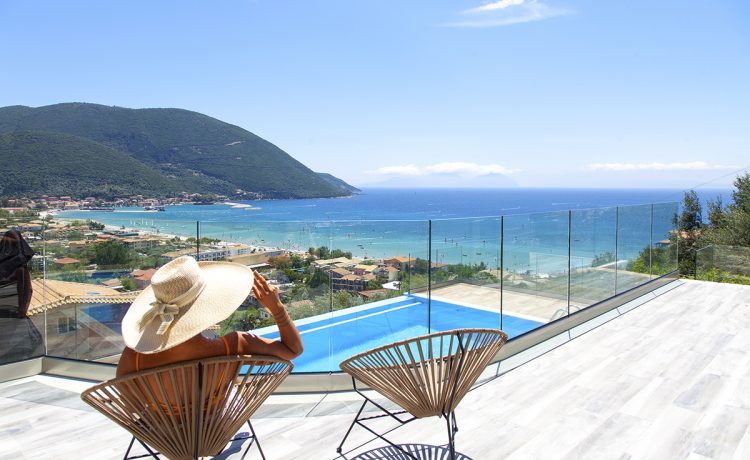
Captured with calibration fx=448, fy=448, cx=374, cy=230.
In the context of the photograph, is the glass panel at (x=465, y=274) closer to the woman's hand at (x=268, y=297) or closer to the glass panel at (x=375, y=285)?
the glass panel at (x=375, y=285)

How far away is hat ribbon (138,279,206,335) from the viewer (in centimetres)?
156

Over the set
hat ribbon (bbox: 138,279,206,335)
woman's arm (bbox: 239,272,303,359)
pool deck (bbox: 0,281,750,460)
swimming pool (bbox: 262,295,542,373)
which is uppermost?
hat ribbon (bbox: 138,279,206,335)

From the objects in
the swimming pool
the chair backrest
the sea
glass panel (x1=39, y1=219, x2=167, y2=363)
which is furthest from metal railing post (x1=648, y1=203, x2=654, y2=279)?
glass panel (x1=39, y1=219, x2=167, y2=363)

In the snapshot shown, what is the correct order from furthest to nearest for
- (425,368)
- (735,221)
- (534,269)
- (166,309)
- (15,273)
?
1. (735,221)
2. (534,269)
3. (15,273)
4. (425,368)
5. (166,309)

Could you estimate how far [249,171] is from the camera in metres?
51.3

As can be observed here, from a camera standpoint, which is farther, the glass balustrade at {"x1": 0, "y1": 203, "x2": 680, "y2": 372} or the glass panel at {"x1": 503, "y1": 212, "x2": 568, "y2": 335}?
the glass panel at {"x1": 503, "y1": 212, "x2": 568, "y2": 335}

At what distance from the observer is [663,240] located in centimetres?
748

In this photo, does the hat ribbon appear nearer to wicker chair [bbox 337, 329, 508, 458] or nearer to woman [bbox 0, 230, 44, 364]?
wicker chair [bbox 337, 329, 508, 458]

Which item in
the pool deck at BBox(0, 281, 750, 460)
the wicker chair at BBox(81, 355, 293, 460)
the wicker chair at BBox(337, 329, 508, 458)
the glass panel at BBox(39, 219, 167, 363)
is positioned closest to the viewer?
the wicker chair at BBox(81, 355, 293, 460)

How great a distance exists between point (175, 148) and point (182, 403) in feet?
184

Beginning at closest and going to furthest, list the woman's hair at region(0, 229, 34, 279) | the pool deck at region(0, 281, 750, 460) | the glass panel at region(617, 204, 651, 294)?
the pool deck at region(0, 281, 750, 460) → the woman's hair at region(0, 229, 34, 279) → the glass panel at region(617, 204, 651, 294)

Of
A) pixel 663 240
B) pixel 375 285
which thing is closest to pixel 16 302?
pixel 375 285

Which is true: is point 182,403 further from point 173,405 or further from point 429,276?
point 429,276

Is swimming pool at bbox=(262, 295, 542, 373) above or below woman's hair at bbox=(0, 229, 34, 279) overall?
below
